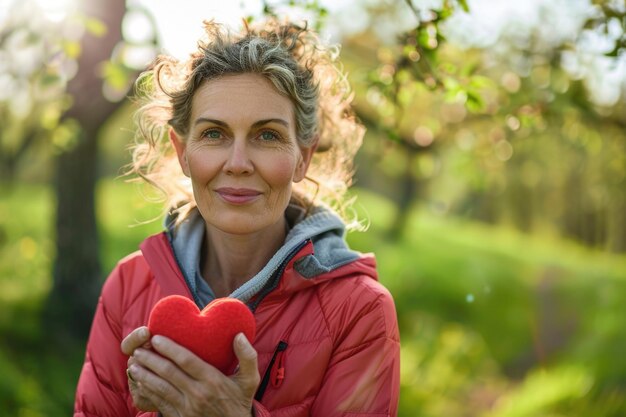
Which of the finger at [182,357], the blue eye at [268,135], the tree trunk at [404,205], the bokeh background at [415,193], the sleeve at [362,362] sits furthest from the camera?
the tree trunk at [404,205]

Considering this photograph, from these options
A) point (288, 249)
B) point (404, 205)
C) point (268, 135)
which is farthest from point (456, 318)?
point (268, 135)

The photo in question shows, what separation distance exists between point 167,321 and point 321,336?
48cm

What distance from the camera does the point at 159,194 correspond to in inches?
105

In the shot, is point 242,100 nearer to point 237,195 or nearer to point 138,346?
point 237,195

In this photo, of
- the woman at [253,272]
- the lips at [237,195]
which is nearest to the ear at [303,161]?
the woman at [253,272]

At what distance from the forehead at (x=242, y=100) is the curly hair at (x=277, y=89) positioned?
0.07 feet

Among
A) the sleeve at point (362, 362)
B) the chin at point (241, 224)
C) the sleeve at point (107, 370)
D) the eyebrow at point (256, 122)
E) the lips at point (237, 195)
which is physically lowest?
the sleeve at point (107, 370)

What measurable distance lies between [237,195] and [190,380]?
21.8 inches

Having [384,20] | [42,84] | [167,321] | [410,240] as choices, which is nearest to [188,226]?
[167,321]

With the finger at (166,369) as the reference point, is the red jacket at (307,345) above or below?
above

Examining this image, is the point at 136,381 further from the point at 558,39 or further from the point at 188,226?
the point at 558,39

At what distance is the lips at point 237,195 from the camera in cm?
209

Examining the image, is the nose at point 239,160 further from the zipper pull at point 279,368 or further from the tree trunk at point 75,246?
the tree trunk at point 75,246

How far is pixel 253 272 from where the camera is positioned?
92.3 inches
